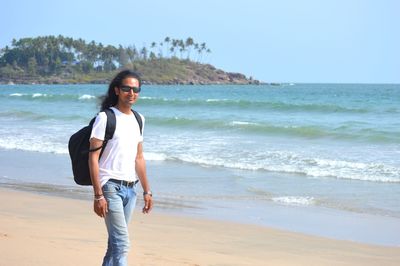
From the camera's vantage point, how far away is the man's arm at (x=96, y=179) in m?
4.21

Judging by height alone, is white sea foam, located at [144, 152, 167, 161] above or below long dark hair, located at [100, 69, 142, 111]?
below

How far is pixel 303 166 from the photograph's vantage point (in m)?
14.0

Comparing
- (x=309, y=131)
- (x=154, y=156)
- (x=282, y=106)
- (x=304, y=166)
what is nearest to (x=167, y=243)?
(x=304, y=166)

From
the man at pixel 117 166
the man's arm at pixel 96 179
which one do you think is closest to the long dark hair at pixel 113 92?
the man at pixel 117 166

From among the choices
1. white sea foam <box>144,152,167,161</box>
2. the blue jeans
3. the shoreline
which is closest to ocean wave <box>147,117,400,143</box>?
white sea foam <box>144,152,167,161</box>

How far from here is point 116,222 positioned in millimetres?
4281

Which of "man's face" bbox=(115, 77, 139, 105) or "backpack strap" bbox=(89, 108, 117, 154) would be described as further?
"man's face" bbox=(115, 77, 139, 105)

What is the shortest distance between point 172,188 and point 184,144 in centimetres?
755

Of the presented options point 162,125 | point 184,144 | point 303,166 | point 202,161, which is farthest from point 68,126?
point 303,166

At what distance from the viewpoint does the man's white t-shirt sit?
4.31 metres

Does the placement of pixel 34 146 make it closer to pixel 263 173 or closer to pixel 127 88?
pixel 263 173

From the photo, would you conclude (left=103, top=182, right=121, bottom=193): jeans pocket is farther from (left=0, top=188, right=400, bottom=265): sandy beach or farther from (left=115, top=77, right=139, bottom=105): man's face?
(left=0, top=188, right=400, bottom=265): sandy beach

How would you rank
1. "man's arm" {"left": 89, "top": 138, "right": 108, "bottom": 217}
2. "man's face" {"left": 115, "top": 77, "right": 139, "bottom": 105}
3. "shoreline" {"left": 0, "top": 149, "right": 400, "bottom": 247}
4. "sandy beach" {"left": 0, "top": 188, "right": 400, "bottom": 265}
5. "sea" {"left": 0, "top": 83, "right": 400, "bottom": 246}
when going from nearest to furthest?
1. "man's arm" {"left": 89, "top": 138, "right": 108, "bottom": 217}
2. "man's face" {"left": 115, "top": 77, "right": 139, "bottom": 105}
3. "sandy beach" {"left": 0, "top": 188, "right": 400, "bottom": 265}
4. "shoreline" {"left": 0, "top": 149, "right": 400, "bottom": 247}
5. "sea" {"left": 0, "top": 83, "right": 400, "bottom": 246}

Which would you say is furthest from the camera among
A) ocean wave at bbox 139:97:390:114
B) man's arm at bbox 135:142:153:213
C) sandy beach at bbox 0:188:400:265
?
ocean wave at bbox 139:97:390:114
